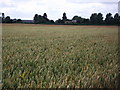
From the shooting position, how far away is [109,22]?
5112 cm

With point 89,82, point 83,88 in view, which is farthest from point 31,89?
point 89,82

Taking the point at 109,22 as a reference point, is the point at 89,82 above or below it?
below

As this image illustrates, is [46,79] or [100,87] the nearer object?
[100,87]

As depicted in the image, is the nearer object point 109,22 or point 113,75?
point 113,75

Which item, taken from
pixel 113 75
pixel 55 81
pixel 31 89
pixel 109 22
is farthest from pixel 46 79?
pixel 109 22

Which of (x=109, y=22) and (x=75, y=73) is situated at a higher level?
(x=109, y=22)

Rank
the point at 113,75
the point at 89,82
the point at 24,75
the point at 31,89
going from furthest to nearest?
1. the point at 113,75
2. the point at 24,75
3. the point at 89,82
4. the point at 31,89

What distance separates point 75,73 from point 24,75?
0.86 m

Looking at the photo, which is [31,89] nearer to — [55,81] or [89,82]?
[55,81]

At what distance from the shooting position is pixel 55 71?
9.08 feet

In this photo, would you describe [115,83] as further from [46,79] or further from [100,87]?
[46,79]

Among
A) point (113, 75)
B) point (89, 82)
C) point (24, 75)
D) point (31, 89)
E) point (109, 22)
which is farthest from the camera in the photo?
point (109, 22)

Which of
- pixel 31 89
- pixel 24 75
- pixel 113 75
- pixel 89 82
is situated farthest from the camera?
pixel 113 75

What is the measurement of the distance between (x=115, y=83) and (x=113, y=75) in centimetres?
45
